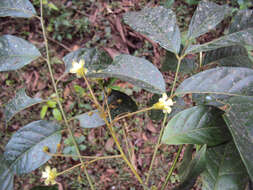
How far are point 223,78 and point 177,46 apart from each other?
0.68ft

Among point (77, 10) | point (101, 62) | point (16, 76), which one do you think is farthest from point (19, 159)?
point (77, 10)

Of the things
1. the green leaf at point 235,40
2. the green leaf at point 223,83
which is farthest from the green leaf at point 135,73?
the green leaf at point 235,40

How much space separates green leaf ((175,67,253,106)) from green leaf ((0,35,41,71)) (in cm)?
61

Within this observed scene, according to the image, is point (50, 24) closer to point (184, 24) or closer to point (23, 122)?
point (23, 122)

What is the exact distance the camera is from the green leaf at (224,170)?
597 millimetres

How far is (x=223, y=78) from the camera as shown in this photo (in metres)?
0.58

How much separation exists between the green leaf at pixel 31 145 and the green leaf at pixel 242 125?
632 mm

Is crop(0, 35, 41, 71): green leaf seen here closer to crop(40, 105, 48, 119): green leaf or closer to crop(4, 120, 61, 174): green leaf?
crop(4, 120, 61, 174): green leaf

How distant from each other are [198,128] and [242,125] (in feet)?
0.41

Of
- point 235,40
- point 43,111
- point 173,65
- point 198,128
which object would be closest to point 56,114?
point 43,111

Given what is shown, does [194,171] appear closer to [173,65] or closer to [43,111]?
[173,65]

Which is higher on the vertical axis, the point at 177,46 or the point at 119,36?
the point at 177,46

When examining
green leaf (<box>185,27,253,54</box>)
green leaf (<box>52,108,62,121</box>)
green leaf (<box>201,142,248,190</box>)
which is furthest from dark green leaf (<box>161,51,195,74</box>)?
green leaf (<box>52,108,62,121</box>)

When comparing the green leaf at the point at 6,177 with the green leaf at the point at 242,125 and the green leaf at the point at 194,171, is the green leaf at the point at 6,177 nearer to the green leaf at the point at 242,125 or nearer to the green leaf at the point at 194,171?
the green leaf at the point at 194,171
